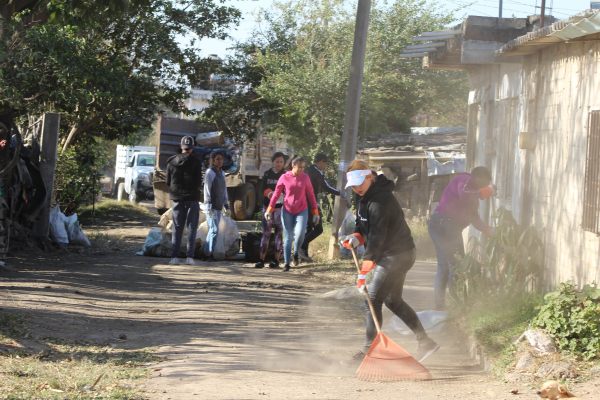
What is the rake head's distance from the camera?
15.6 feet

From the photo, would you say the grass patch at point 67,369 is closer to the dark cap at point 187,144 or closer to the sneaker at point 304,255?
the dark cap at point 187,144

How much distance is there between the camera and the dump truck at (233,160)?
18219 mm

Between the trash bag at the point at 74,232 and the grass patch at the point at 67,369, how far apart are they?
6091mm

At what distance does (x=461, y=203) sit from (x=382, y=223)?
195 centimetres

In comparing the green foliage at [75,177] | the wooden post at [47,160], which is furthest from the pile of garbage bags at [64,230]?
the green foliage at [75,177]

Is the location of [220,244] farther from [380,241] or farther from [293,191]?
[380,241]

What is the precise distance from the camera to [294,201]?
9.73m

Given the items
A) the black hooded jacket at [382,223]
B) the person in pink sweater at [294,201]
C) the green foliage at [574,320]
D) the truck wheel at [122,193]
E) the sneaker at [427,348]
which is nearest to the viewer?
the green foliage at [574,320]

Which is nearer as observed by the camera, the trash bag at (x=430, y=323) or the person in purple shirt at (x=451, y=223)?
the trash bag at (x=430, y=323)

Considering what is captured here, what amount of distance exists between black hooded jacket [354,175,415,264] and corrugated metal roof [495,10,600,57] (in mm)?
1937

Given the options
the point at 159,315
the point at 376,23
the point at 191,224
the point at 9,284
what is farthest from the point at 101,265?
the point at 376,23

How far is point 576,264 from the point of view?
5664 millimetres

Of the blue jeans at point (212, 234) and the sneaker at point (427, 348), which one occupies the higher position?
the blue jeans at point (212, 234)

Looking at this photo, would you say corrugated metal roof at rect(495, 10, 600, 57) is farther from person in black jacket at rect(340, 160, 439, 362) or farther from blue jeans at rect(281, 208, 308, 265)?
blue jeans at rect(281, 208, 308, 265)
